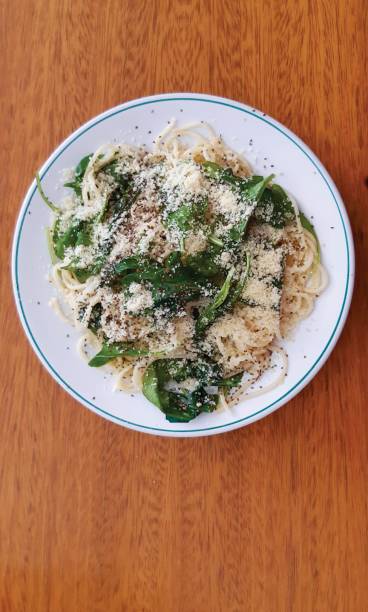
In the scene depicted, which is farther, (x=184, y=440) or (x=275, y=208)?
(x=184, y=440)

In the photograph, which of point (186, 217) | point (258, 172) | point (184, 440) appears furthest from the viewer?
point (184, 440)

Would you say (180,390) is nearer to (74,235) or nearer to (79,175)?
(74,235)

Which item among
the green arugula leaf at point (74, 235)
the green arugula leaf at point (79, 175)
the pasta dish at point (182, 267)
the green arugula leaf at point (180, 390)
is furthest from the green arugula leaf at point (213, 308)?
the green arugula leaf at point (79, 175)

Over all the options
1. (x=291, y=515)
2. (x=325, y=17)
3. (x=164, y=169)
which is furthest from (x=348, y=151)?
(x=291, y=515)

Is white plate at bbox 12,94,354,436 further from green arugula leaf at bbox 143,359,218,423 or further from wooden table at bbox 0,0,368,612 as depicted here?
wooden table at bbox 0,0,368,612

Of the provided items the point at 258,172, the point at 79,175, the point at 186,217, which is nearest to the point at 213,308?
the point at 186,217

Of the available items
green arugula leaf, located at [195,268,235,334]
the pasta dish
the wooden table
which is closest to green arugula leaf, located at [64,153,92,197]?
the pasta dish

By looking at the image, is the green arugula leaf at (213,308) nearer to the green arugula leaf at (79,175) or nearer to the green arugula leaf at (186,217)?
the green arugula leaf at (186,217)
